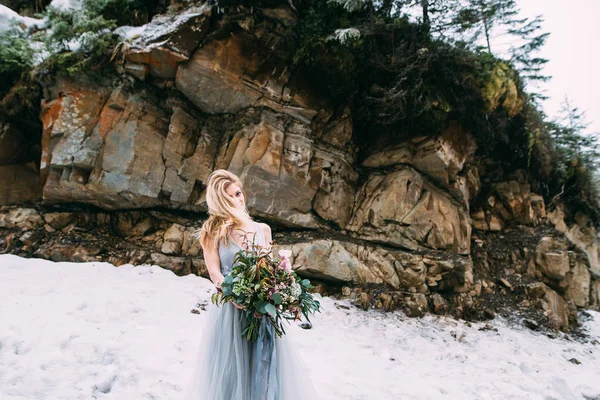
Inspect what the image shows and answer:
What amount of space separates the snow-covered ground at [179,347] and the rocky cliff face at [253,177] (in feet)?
2.44

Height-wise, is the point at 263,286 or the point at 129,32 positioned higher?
the point at 129,32

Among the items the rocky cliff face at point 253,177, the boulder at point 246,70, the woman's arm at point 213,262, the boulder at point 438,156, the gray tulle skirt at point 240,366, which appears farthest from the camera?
the boulder at point 438,156

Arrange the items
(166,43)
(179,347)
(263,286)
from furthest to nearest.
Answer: (166,43) → (179,347) → (263,286)

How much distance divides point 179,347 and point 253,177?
3.93 meters

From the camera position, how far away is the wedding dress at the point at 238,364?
276cm

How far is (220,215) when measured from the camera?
9.68 feet

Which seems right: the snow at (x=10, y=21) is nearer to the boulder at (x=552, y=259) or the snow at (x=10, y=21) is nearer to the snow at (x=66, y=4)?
the snow at (x=66, y=4)

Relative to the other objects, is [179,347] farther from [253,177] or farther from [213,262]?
[253,177]

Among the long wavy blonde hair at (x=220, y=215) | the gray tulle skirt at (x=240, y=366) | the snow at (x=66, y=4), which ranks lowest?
the gray tulle skirt at (x=240, y=366)

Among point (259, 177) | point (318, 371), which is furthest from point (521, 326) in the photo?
point (259, 177)

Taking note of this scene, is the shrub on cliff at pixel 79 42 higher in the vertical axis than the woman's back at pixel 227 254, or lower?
higher

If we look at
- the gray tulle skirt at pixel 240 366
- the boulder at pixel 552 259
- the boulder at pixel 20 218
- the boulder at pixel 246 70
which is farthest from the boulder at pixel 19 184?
the boulder at pixel 552 259

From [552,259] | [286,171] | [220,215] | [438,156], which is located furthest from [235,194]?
[552,259]

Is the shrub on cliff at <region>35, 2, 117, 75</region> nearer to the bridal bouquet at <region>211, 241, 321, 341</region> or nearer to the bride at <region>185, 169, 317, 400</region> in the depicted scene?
the bride at <region>185, 169, 317, 400</region>
